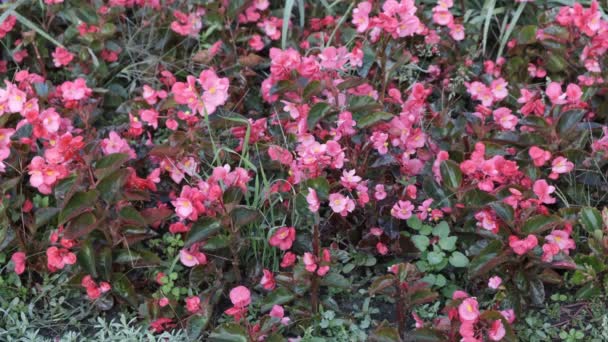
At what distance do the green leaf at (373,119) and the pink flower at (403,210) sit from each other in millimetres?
256

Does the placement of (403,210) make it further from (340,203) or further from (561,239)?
(561,239)

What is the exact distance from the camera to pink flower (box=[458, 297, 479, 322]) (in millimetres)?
2098

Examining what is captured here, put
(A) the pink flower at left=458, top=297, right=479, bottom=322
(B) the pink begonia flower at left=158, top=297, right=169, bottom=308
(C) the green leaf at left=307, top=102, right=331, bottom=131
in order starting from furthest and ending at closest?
(C) the green leaf at left=307, top=102, right=331, bottom=131 → (B) the pink begonia flower at left=158, top=297, right=169, bottom=308 → (A) the pink flower at left=458, top=297, right=479, bottom=322

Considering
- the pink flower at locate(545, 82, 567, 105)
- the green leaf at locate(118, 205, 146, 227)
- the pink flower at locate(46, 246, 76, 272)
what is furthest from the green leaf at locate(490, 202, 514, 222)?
the pink flower at locate(46, 246, 76, 272)

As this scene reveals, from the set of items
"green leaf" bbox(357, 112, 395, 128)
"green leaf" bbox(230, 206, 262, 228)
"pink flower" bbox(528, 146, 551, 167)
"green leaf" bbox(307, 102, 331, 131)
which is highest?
"green leaf" bbox(307, 102, 331, 131)

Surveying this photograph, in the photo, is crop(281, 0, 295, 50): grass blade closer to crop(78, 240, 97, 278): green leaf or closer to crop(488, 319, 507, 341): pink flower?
crop(78, 240, 97, 278): green leaf

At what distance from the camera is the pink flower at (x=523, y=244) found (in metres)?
2.25

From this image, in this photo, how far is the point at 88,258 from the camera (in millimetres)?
2410

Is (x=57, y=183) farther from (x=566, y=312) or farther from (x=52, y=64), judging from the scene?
(x=566, y=312)

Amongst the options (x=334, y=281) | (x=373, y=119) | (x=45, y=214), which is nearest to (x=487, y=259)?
(x=334, y=281)

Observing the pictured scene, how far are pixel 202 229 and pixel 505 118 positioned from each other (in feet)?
3.59

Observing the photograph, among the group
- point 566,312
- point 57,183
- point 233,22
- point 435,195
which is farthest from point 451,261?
point 233,22

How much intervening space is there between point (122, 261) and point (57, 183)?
31 centimetres

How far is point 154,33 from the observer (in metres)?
3.45
